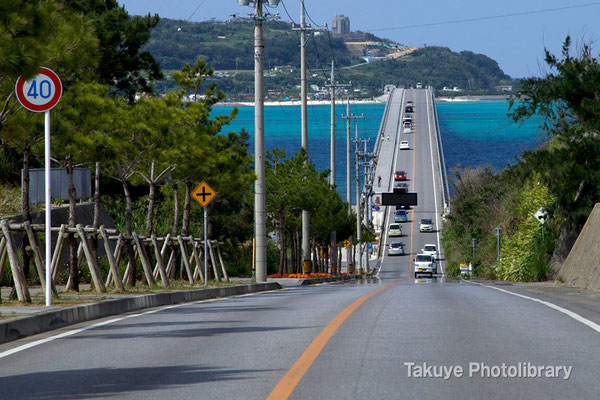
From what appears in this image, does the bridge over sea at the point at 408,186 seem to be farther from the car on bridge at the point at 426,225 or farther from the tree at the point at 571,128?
the tree at the point at 571,128

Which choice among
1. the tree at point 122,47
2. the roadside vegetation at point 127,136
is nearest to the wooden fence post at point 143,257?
the roadside vegetation at point 127,136

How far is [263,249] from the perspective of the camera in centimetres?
3309

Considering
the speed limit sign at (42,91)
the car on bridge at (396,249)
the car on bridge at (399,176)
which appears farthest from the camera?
the car on bridge at (399,176)

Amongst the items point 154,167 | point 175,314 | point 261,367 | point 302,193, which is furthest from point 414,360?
point 302,193

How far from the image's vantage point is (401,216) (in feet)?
411

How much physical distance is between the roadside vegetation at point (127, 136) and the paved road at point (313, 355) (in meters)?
4.12

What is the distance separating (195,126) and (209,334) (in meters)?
19.9

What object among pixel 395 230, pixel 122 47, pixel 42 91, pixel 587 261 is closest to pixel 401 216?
pixel 395 230

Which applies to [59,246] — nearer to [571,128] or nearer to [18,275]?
[18,275]

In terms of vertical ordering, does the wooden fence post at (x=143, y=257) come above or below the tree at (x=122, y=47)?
below

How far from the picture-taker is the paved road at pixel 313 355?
8.23 meters

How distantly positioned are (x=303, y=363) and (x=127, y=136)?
16.7 metres

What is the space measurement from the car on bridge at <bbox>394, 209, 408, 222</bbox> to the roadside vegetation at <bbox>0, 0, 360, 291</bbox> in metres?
59.4

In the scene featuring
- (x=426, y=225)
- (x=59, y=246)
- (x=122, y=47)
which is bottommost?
(x=426, y=225)
